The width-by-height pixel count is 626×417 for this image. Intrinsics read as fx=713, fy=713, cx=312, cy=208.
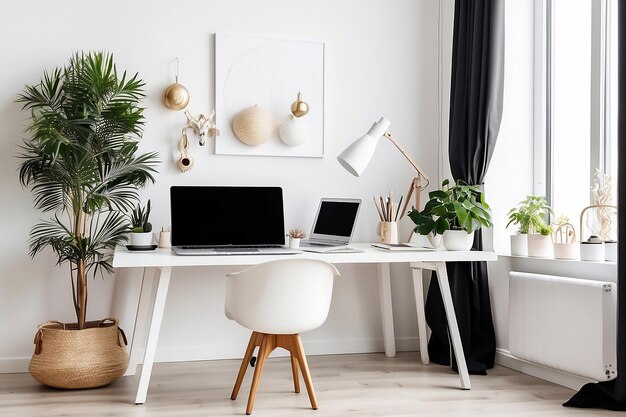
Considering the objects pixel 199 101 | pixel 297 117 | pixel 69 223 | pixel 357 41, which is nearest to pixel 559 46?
pixel 357 41

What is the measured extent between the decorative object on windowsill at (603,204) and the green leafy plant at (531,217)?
0.25m

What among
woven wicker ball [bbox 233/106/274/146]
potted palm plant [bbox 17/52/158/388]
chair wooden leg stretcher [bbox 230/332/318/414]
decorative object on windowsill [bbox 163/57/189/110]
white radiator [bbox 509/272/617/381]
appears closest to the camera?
chair wooden leg stretcher [bbox 230/332/318/414]

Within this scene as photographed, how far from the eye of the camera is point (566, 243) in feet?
11.1

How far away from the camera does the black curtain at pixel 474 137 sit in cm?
369

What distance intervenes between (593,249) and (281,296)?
144 cm

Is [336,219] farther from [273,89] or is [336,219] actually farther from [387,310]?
[273,89]

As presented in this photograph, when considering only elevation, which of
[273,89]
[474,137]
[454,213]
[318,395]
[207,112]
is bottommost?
[318,395]

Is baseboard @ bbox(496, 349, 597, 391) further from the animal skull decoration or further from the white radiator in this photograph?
the animal skull decoration

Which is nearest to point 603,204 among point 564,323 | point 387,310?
point 564,323

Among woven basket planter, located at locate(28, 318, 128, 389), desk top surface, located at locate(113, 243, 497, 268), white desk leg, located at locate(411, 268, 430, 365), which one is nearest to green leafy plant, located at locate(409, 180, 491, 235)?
desk top surface, located at locate(113, 243, 497, 268)

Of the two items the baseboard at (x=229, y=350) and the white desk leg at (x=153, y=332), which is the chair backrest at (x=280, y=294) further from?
the baseboard at (x=229, y=350)

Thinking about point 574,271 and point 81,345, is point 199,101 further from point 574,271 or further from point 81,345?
point 574,271

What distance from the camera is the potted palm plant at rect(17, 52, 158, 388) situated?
10.7 ft

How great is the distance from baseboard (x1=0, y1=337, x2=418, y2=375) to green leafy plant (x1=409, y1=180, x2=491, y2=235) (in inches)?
39.6
